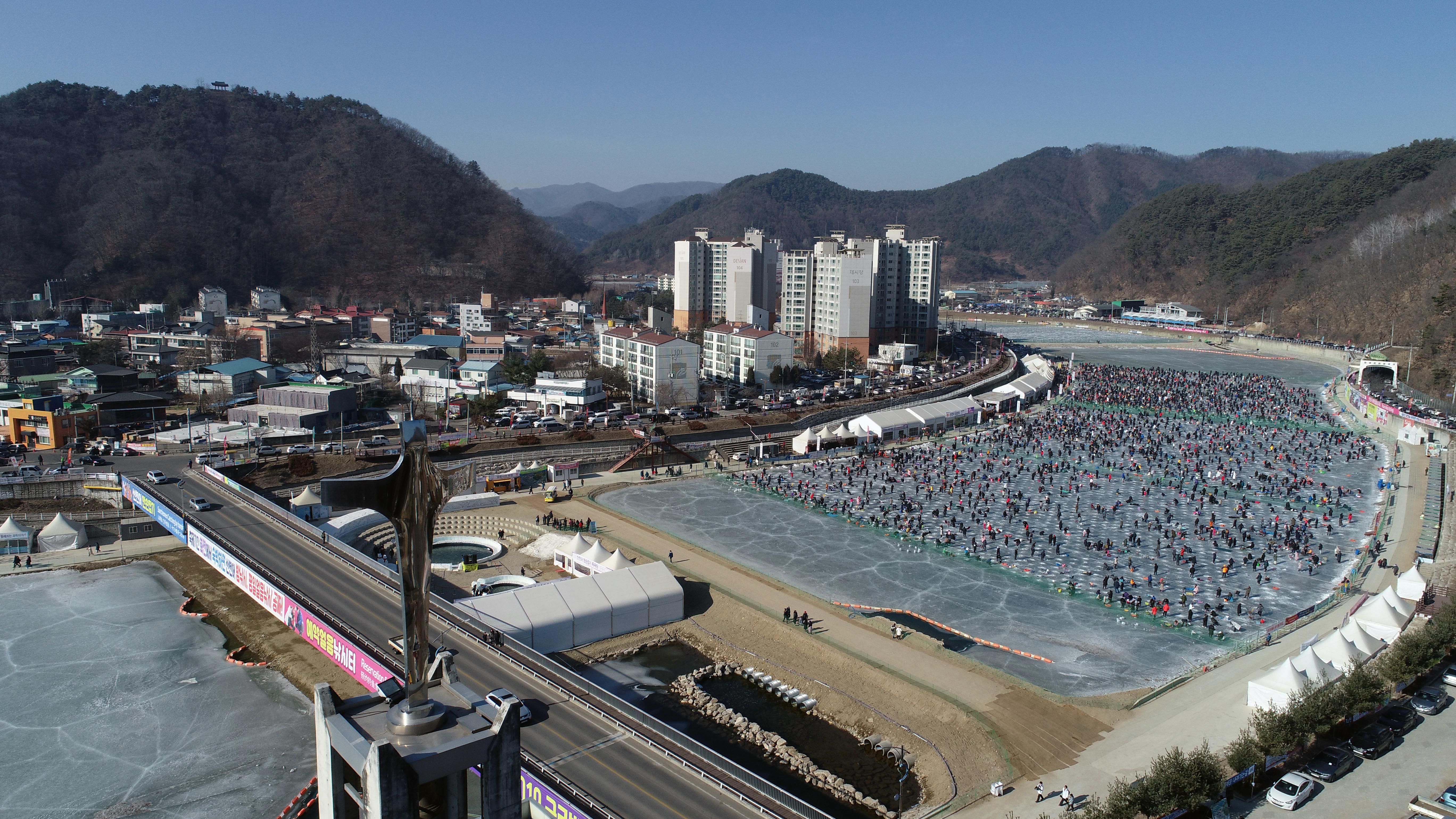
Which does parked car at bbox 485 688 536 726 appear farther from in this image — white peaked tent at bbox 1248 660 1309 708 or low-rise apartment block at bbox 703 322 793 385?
low-rise apartment block at bbox 703 322 793 385

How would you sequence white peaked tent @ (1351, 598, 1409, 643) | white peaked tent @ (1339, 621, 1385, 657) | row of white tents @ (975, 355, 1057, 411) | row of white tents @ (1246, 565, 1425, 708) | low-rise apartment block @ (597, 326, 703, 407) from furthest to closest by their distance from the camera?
row of white tents @ (975, 355, 1057, 411), low-rise apartment block @ (597, 326, 703, 407), white peaked tent @ (1351, 598, 1409, 643), white peaked tent @ (1339, 621, 1385, 657), row of white tents @ (1246, 565, 1425, 708)

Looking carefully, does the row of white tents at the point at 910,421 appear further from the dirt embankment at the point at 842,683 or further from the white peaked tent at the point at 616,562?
the dirt embankment at the point at 842,683

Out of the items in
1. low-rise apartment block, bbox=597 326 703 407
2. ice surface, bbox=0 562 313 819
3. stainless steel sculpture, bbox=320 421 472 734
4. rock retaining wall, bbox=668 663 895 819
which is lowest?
ice surface, bbox=0 562 313 819

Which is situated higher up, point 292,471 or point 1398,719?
point 292,471

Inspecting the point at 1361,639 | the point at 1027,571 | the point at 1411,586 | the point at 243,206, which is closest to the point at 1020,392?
the point at 1027,571

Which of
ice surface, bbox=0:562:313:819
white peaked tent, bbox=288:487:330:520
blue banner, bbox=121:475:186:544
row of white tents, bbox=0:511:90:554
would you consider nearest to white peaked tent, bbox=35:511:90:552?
row of white tents, bbox=0:511:90:554

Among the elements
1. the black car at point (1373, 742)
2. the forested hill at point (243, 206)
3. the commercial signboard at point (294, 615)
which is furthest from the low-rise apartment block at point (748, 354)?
the forested hill at point (243, 206)

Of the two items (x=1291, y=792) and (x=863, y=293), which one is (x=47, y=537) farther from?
(x=863, y=293)
